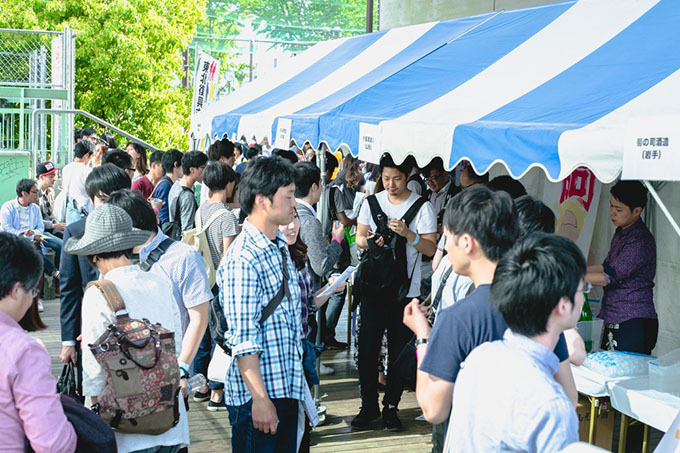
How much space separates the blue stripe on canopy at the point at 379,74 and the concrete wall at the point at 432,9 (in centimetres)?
112

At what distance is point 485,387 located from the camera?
85.1 inches

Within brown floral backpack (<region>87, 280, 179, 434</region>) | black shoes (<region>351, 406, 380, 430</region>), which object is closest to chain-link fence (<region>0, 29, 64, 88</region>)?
black shoes (<region>351, 406, 380, 430</region>)

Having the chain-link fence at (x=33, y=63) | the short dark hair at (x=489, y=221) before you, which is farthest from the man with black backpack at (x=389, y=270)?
the chain-link fence at (x=33, y=63)

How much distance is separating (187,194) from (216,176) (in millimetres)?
1419

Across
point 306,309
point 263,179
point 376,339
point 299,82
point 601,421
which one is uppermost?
point 299,82

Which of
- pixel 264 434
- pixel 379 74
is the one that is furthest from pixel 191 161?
pixel 264 434

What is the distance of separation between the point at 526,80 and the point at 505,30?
4.55ft

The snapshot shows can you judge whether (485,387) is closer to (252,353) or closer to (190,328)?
(252,353)

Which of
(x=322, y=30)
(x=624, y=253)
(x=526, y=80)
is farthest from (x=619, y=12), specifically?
(x=322, y=30)

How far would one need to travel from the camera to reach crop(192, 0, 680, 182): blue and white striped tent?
13.0 feet

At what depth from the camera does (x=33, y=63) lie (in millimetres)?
18281

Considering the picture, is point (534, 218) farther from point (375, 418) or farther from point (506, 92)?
point (375, 418)

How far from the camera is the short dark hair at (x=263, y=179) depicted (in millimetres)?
3338

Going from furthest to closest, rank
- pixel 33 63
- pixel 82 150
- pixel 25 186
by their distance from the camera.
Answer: pixel 33 63
pixel 82 150
pixel 25 186
